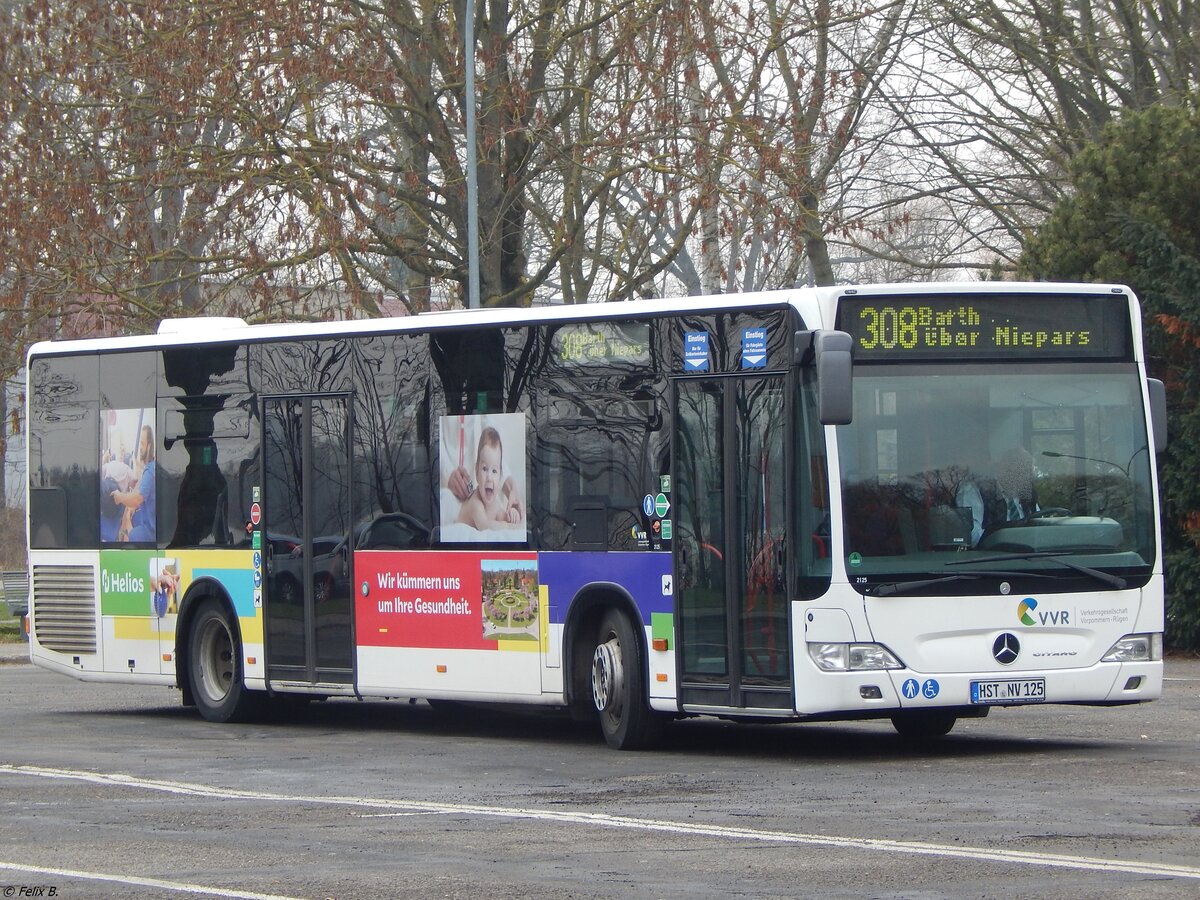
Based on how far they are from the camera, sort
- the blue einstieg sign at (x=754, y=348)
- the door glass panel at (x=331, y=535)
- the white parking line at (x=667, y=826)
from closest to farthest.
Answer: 1. the white parking line at (x=667, y=826)
2. the blue einstieg sign at (x=754, y=348)
3. the door glass panel at (x=331, y=535)

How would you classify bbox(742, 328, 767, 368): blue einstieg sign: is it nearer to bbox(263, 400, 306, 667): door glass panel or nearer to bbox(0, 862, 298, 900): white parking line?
bbox(263, 400, 306, 667): door glass panel

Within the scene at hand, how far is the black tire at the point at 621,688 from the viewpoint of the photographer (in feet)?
44.6

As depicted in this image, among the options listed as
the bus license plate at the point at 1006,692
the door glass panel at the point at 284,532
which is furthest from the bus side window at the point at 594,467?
the door glass panel at the point at 284,532

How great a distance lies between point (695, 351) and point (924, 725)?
119 inches

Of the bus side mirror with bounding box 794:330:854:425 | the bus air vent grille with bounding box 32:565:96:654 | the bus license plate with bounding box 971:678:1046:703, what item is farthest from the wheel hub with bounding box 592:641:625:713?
the bus air vent grille with bounding box 32:565:96:654

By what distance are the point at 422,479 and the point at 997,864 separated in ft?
25.3

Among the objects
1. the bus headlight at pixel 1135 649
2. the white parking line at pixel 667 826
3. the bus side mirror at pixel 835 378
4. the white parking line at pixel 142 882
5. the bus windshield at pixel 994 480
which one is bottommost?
the white parking line at pixel 667 826

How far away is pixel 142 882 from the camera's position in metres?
8.38

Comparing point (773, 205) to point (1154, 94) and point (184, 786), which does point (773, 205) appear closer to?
point (1154, 94)

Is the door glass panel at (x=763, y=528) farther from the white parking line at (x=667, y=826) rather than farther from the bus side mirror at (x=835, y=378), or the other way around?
the white parking line at (x=667, y=826)

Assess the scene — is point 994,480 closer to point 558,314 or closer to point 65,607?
point 558,314

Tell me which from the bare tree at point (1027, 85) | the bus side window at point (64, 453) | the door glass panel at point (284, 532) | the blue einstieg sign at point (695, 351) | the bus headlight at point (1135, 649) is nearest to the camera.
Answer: the bus headlight at point (1135, 649)

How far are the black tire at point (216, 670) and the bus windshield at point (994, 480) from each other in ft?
21.2

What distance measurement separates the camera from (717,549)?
13.1 m
